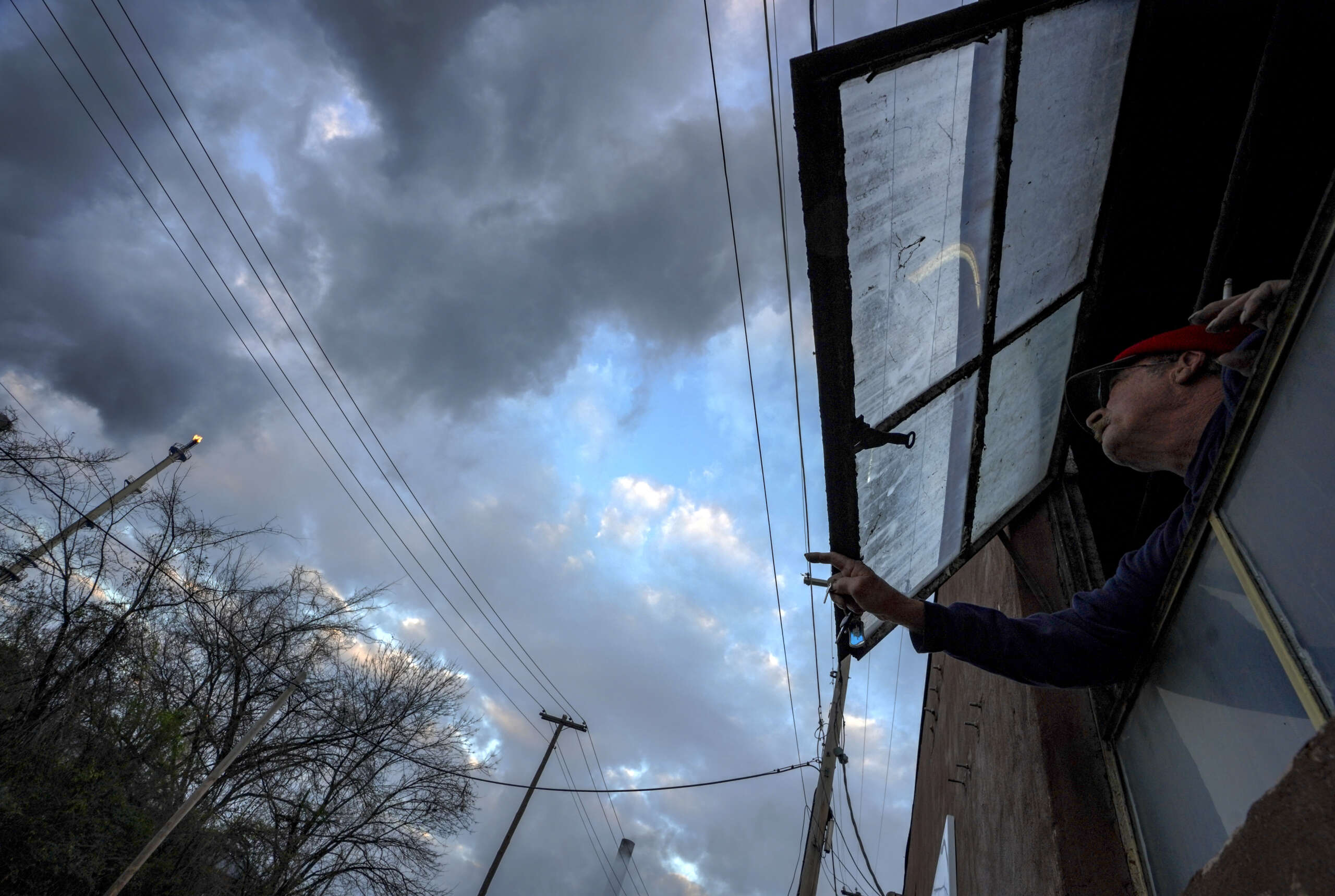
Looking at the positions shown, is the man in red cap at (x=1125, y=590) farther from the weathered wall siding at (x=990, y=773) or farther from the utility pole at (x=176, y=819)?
the utility pole at (x=176, y=819)

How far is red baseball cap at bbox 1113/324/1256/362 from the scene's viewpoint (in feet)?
5.46

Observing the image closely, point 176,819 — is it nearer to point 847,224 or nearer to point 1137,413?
point 847,224

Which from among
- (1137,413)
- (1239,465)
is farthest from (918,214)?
(1239,465)

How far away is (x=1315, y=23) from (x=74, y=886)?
18.9 m

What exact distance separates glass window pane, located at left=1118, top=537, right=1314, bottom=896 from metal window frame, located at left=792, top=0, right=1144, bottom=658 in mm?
1090

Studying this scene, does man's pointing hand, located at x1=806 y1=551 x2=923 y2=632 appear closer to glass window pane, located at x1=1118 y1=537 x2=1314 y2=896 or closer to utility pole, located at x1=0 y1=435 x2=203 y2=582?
glass window pane, located at x1=1118 y1=537 x2=1314 y2=896

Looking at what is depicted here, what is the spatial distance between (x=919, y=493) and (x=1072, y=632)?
150cm

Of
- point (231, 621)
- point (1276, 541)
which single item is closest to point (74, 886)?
point (231, 621)

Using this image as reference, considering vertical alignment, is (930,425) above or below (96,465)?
below

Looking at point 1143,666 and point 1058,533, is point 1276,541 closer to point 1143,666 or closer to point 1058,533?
point 1143,666

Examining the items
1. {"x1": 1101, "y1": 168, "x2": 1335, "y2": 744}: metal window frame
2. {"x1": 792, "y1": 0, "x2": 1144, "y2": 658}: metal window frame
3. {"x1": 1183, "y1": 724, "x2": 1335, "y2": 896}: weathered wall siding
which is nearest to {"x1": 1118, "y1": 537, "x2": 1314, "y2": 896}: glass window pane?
{"x1": 1101, "y1": 168, "x2": 1335, "y2": 744}: metal window frame

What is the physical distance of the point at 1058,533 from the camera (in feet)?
11.7

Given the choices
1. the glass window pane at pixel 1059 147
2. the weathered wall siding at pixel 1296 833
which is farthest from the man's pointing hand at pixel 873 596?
the glass window pane at pixel 1059 147

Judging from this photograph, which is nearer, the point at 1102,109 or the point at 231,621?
the point at 1102,109
